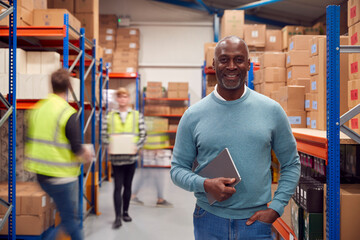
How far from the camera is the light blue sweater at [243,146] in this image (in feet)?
4.81

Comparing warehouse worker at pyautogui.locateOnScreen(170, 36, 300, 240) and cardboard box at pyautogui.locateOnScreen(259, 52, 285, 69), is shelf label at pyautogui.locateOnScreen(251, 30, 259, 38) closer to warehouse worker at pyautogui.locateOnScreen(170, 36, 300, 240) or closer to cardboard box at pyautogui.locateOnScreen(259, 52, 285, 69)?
cardboard box at pyautogui.locateOnScreen(259, 52, 285, 69)

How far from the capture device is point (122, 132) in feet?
15.0

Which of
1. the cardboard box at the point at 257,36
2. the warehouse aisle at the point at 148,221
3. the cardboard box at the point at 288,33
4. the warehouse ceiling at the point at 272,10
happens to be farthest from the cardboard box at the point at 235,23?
the warehouse aisle at the point at 148,221

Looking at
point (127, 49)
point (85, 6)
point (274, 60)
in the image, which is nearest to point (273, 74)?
point (274, 60)

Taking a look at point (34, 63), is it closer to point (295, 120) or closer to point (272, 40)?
point (295, 120)

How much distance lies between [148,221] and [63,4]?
149 inches

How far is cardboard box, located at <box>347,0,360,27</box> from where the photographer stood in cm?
231

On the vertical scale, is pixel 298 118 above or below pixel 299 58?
below

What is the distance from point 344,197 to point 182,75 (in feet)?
27.3

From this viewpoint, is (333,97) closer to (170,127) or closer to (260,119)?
(260,119)

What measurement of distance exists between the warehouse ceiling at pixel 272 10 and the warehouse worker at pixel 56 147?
6.49 meters

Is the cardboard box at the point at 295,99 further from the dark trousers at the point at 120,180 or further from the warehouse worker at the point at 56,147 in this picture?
the dark trousers at the point at 120,180

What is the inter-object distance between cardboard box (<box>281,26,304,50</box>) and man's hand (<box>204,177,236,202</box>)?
6429mm

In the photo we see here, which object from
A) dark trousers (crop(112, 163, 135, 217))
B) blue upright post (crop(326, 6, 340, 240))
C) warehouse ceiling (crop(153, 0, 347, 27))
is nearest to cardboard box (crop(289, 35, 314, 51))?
blue upright post (crop(326, 6, 340, 240))
